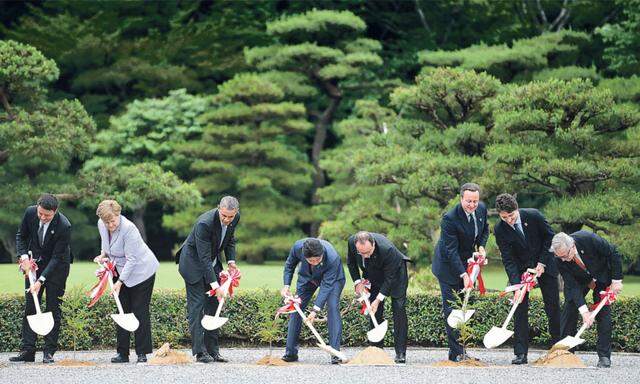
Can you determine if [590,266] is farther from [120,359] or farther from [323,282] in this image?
[120,359]

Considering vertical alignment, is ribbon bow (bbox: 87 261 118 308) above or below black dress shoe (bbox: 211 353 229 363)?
above

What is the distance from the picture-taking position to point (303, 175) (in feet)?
76.3

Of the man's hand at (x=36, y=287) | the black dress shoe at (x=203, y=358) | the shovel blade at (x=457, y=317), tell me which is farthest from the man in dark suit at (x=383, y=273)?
the man's hand at (x=36, y=287)

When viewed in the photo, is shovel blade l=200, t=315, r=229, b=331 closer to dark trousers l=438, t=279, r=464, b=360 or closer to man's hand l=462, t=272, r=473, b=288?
dark trousers l=438, t=279, r=464, b=360

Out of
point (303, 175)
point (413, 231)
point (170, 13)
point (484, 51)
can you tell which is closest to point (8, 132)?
point (413, 231)

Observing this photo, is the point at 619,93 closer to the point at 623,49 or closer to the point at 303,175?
the point at 623,49

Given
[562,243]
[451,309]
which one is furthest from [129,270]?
[562,243]

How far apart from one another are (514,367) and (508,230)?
1152mm

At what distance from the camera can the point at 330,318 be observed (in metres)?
8.80

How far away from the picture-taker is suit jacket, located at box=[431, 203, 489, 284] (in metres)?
8.77

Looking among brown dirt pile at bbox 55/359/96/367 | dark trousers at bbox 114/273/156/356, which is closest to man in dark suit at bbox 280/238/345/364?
dark trousers at bbox 114/273/156/356

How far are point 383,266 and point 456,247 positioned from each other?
0.63 m

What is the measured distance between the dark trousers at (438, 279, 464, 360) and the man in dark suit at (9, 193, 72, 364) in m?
3.26

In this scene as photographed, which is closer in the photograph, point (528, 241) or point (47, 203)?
point (47, 203)
